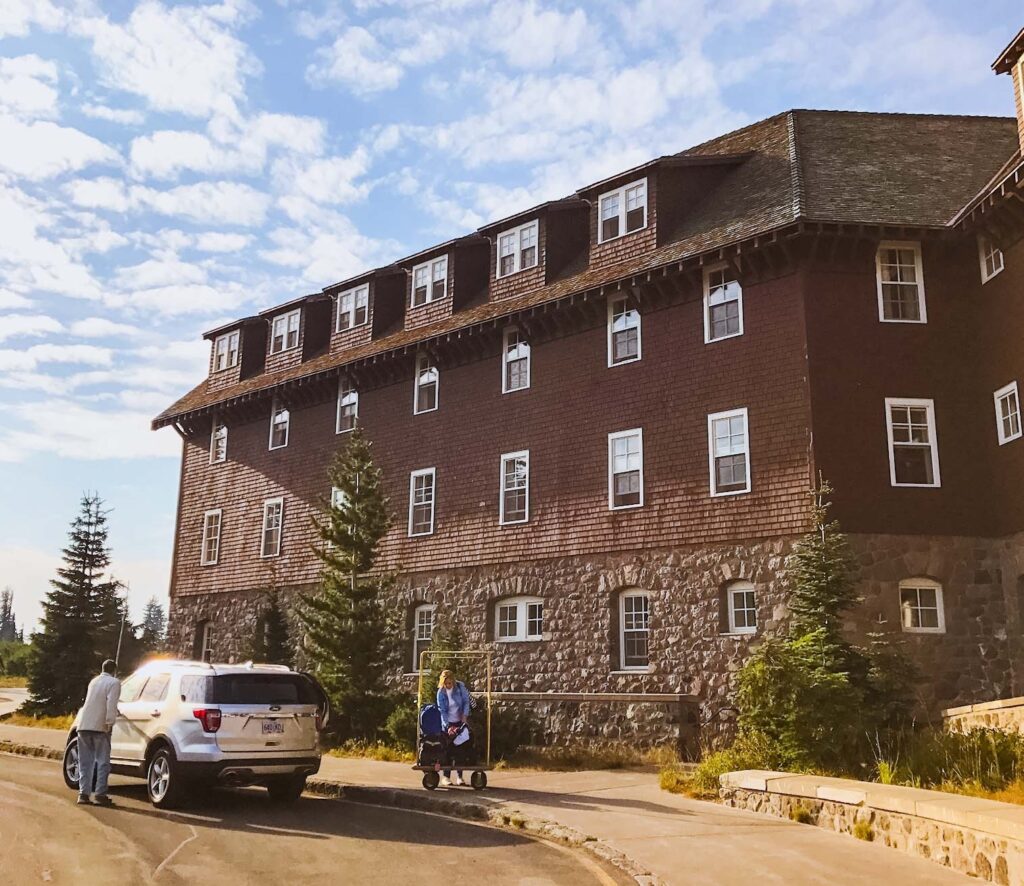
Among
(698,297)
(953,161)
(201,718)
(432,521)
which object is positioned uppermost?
(953,161)

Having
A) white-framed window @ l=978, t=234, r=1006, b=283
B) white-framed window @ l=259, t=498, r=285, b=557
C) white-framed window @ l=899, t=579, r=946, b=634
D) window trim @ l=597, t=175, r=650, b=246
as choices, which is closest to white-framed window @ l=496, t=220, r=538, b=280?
window trim @ l=597, t=175, r=650, b=246

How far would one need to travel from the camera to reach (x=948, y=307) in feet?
66.1

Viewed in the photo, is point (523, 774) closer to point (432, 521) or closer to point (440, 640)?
point (440, 640)

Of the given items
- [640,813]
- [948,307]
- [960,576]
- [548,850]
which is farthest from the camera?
[948,307]

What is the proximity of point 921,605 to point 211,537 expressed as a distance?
23.1 meters

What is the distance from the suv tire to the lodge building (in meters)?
8.49

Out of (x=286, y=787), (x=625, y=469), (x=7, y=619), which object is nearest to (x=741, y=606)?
(x=625, y=469)

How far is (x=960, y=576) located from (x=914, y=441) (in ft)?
9.13

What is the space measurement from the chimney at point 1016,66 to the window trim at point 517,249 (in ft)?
36.4

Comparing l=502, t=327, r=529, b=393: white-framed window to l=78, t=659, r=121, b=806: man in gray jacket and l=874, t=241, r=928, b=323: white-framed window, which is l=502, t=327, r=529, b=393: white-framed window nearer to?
l=874, t=241, r=928, b=323: white-framed window

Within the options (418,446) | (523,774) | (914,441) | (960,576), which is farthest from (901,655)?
(418,446)

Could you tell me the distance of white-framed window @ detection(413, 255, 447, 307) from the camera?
27859 mm

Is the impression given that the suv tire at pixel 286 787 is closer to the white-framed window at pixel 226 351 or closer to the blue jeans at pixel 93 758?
the blue jeans at pixel 93 758

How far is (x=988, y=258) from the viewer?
783 inches
